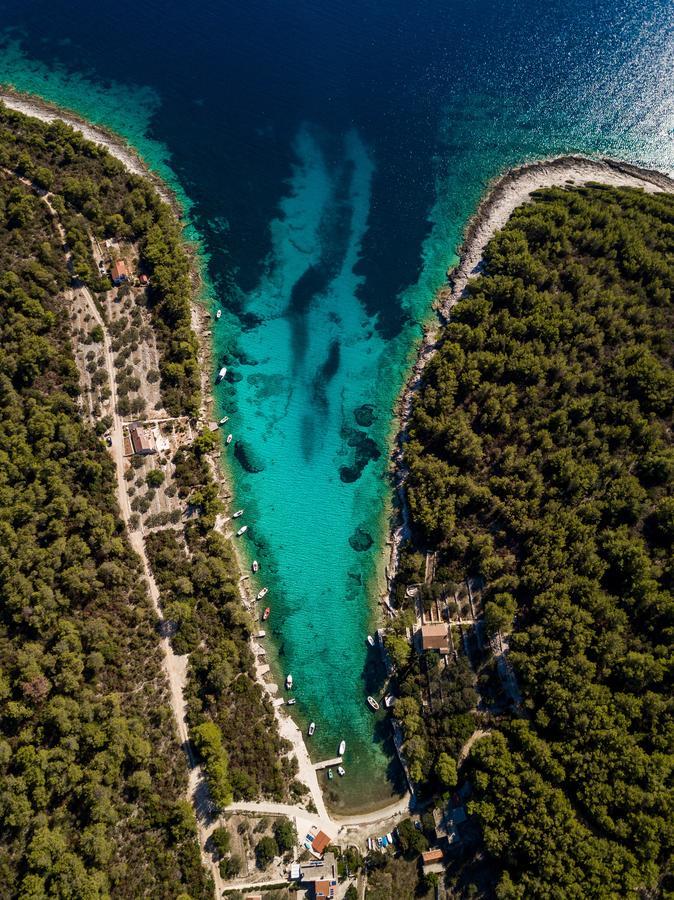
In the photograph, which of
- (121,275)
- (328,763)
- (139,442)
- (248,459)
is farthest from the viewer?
(121,275)

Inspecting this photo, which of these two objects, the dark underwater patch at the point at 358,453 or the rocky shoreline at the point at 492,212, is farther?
the rocky shoreline at the point at 492,212

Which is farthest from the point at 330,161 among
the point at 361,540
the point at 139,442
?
the point at 361,540

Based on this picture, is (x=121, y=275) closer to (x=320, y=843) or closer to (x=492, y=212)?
(x=492, y=212)

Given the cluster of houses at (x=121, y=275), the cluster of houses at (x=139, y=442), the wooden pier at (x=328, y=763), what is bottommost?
the wooden pier at (x=328, y=763)

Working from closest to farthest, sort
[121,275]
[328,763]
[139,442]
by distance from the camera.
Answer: [328,763]
[139,442]
[121,275]

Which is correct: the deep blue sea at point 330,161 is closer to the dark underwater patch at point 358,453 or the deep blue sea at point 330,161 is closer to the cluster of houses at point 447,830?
the dark underwater patch at point 358,453

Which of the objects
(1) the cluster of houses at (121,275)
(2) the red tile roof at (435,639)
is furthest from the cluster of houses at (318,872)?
(1) the cluster of houses at (121,275)
